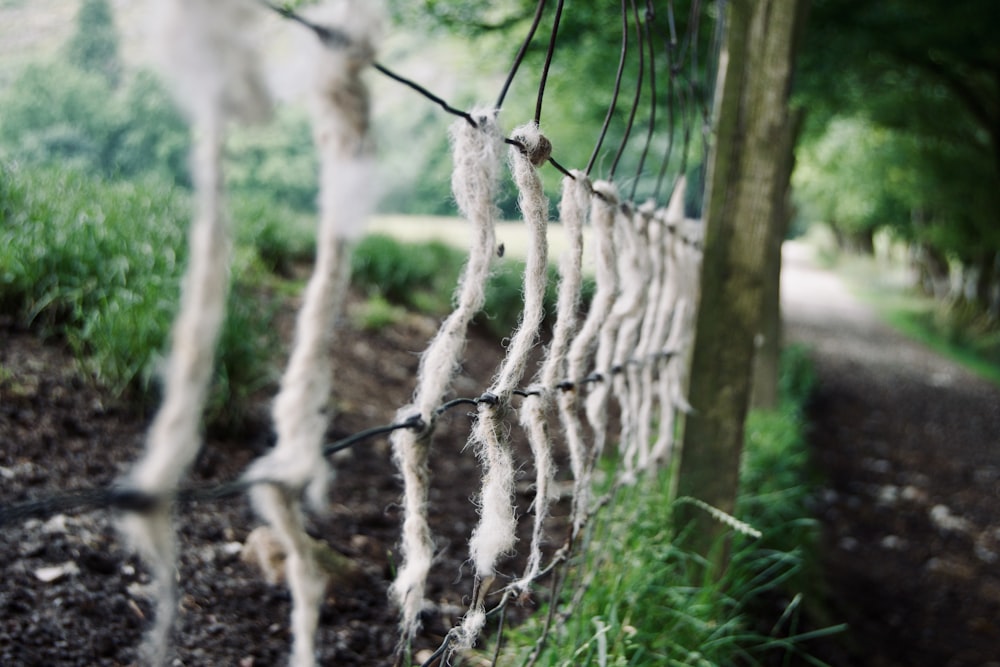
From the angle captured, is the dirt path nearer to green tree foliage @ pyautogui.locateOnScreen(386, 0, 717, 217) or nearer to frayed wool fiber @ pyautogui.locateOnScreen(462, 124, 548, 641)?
green tree foliage @ pyautogui.locateOnScreen(386, 0, 717, 217)

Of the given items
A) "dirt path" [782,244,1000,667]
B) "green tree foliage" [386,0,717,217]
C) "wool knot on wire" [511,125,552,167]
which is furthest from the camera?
"green tree foliage" [386,0,717,217]

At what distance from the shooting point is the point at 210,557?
6.57 feet

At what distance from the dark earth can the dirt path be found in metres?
0.01

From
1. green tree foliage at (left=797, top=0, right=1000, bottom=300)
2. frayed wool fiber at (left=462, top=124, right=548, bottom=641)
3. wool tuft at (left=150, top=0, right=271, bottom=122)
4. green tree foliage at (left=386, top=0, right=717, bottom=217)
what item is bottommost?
frayed wool fiber at (left=462, top=124, right=548, bottom=641)

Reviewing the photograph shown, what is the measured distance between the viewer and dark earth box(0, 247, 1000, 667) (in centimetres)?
167

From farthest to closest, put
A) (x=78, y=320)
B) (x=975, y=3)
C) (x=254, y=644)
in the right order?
(x=975, y=3) < (x=78, y=320) < (x=254, y=644)

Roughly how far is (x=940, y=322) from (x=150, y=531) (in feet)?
54.8

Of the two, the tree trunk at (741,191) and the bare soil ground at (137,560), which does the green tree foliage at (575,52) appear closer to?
the tree trunk at (741,191)

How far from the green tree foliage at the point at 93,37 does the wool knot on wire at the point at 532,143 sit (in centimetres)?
382

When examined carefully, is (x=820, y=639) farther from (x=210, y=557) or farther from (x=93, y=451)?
(x=93, y=451)

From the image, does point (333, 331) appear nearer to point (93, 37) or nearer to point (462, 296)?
point (462, 296)

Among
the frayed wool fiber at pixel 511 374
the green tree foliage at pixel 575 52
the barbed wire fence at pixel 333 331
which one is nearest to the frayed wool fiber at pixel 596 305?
the barbed wire fence at pixel 333 331

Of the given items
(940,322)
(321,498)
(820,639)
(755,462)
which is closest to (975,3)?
(755,462)

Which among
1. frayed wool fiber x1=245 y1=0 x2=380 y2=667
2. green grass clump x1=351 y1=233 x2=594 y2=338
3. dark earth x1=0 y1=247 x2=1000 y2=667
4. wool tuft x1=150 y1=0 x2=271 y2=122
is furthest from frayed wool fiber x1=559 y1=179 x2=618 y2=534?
green grass clump x1=351 y1=233 x2=594 y2=338
